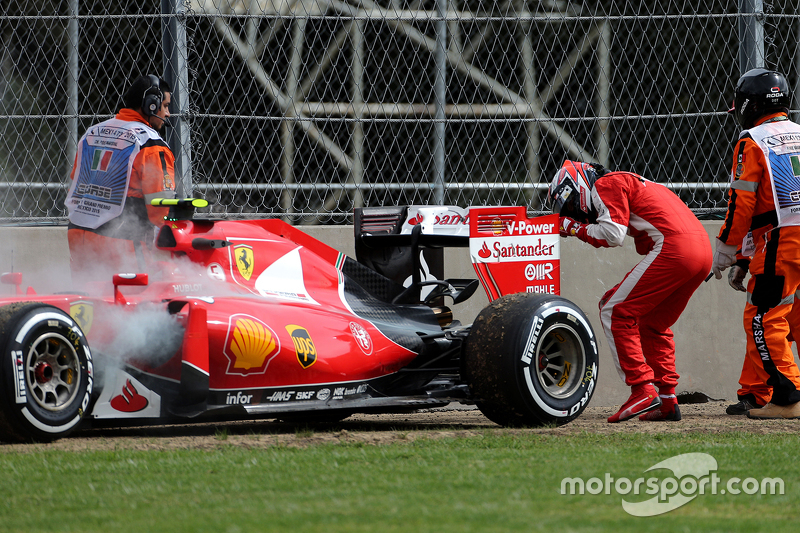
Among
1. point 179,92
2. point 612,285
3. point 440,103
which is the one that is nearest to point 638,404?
point 612,285

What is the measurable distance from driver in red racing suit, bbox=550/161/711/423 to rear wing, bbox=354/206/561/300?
0.28m

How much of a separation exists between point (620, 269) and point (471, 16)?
204 cm

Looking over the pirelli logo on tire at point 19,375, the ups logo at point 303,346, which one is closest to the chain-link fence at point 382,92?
the ups logo at point 303,346

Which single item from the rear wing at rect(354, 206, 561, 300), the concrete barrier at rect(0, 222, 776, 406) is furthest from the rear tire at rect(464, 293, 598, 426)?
the concrete barrier at rect(0, 222, 776, 406)

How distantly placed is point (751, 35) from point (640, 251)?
2.25m

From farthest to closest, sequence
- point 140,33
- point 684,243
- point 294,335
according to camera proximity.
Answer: point 140,33 < point 684,243 < point 294,335

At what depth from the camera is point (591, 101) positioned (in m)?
7.71

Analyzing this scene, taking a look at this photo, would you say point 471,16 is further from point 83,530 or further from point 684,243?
point 83,530

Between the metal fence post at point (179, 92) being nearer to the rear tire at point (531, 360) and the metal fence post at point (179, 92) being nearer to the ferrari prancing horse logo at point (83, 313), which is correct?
the ferrari prancing horse logo at point (83, 313)

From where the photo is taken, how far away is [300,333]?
5141mm

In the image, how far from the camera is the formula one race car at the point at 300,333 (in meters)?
4.51

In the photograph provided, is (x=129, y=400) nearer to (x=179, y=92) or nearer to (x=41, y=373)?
(x=41, y=373)

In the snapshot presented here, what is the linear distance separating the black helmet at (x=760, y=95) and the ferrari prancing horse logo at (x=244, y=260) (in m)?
3.09

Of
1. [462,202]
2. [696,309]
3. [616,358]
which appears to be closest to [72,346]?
[616,358]
